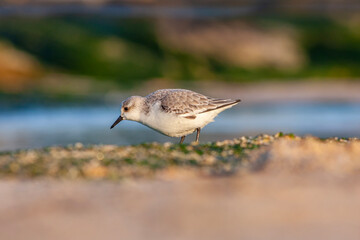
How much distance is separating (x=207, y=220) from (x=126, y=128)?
57.2ft

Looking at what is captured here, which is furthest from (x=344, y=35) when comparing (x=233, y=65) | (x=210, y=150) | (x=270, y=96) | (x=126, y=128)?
(x=210, y=150)

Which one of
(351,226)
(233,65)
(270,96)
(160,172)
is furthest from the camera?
(233,65)

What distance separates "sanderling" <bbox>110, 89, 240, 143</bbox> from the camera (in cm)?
1066

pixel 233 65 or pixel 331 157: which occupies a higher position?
pixel 233 65

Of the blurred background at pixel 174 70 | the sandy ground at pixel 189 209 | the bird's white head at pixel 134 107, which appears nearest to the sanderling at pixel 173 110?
the bird's white head at pixel 134 107

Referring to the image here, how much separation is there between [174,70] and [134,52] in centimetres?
341

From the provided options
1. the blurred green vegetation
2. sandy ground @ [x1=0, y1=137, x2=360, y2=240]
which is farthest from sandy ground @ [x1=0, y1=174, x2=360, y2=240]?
the blurred green vegetation

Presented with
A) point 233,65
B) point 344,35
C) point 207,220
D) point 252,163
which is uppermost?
point 344,35

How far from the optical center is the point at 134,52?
42250 millimetres

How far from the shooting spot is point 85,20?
48.9 meters

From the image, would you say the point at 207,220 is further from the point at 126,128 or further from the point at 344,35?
the point at 344,35

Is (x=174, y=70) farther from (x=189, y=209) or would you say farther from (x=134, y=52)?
(x=189, y=209)

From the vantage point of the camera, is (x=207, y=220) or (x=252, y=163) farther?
(x=252, y=163)

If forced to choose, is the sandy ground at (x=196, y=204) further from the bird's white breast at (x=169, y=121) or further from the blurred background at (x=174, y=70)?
the blurred background at (x=174, y=70)
